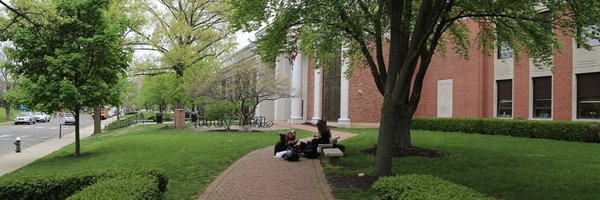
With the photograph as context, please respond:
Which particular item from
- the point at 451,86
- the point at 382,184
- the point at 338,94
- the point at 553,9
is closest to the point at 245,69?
the point at 338,94

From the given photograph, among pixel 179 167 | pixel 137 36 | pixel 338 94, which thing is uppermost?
pixel 137 36

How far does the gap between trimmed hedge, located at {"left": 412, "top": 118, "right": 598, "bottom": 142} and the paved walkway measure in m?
11.2

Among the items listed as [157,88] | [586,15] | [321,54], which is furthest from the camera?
[157,88]

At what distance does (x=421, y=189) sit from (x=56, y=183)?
5619 millimetres

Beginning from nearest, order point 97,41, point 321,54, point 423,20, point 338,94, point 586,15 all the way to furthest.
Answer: point 423,20, point 586,15, point 321,54, point 97,41, point 338,94

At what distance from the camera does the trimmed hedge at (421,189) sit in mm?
5000

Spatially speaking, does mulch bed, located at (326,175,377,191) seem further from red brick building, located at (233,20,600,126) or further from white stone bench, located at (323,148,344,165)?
red brick building, located at (233,20,600,126)

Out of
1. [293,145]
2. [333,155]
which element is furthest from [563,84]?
[333,155]

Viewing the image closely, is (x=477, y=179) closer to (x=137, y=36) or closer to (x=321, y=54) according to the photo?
(x=321, y=54)

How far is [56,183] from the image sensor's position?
23.5ft

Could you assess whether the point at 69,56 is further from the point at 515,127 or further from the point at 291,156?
the point at 515,127

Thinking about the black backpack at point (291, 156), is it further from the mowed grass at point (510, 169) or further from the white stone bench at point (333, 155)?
the mowed grass at point (510, 169)

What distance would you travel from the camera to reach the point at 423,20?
8.71 meters

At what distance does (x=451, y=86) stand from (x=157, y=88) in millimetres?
32650
